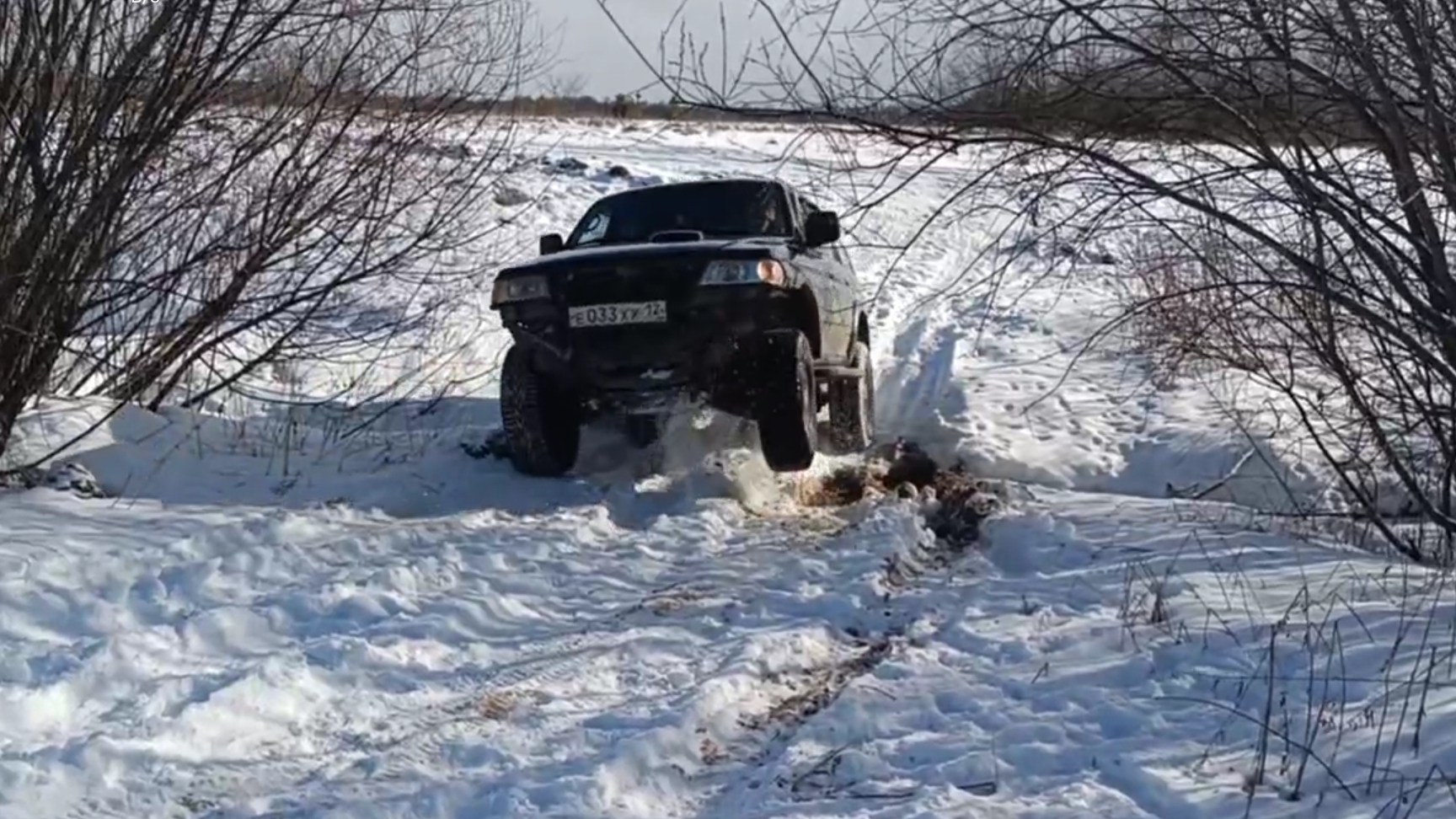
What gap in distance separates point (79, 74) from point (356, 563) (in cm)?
314

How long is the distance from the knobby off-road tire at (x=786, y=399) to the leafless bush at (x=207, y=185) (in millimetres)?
2835

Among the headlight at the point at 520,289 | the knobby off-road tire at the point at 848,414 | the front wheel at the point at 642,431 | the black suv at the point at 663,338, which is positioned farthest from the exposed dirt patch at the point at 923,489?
the headlight at the point at 520,289

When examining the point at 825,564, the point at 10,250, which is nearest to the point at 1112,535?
the point at 825,564

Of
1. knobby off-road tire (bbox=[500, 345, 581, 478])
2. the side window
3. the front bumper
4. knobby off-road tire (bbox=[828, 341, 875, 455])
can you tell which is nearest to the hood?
the front bumper

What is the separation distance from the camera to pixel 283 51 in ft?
28.5

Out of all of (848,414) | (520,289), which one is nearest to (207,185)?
(520,289)

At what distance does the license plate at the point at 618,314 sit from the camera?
25.4ft

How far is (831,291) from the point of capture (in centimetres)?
917

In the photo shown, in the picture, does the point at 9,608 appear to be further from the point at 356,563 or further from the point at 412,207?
the point at 412,207

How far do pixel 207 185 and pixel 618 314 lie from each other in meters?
2.72

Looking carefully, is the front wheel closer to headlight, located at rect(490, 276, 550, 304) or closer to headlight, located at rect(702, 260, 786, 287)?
headlight, located at rect(490, 276, 550, 304)

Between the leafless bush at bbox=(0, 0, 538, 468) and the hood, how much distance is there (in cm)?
187

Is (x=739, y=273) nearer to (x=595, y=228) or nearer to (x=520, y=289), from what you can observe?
→ (x=520, y=289)

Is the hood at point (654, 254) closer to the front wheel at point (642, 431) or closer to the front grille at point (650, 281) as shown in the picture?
the front grille at point (650, 281)
